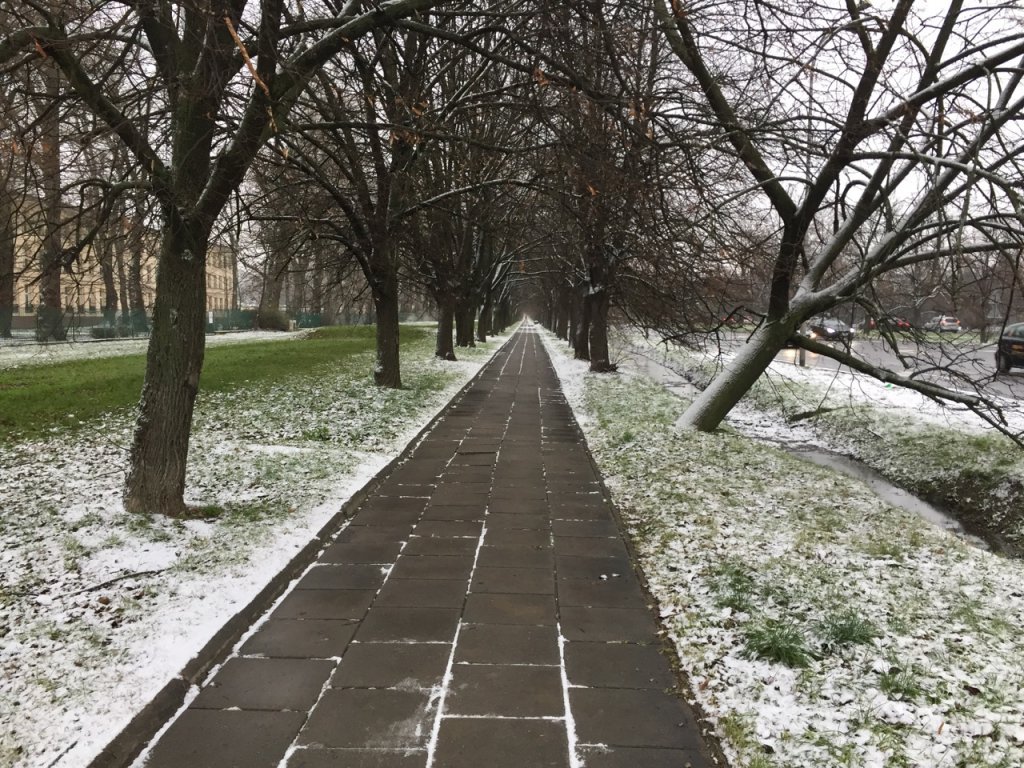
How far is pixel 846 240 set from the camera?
31.0 ft

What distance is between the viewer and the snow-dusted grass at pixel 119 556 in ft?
9.63

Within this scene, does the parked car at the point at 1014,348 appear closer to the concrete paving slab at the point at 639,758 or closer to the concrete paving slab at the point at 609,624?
the concrete paving slab at the point at 609,624

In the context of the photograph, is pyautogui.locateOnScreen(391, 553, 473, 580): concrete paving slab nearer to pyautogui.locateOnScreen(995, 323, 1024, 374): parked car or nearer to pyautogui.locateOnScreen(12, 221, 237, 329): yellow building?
pyautogui.locateOnScreen(12, 221, 237, 329): yellow building

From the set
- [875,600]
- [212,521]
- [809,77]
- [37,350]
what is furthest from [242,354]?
[875,600]

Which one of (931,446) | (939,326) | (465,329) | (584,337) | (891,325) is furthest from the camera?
(465,329)

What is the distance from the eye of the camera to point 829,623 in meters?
3.67

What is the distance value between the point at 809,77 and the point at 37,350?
81.7 ft

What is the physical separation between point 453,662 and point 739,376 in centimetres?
767

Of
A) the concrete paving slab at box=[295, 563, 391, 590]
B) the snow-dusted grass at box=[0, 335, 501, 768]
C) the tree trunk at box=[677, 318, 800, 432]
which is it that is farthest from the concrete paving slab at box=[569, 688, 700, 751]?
the tree trunk at box=[677, 318, 800, 432]

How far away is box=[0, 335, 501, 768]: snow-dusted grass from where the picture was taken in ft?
9.63

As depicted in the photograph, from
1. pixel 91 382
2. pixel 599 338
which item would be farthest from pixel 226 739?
pixel 599 338

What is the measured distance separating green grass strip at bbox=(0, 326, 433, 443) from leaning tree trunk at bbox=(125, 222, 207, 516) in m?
4.15

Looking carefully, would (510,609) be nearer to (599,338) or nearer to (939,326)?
(939,326)

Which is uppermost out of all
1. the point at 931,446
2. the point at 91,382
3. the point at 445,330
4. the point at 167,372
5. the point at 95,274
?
the point at 95,274
